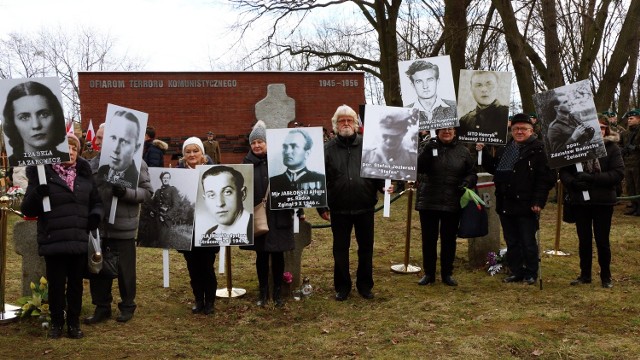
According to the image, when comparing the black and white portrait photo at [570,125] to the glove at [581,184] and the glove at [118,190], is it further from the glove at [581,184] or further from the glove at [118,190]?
the glove at [118,190]

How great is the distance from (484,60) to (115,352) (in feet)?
110

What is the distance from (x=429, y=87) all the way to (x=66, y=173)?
4.07m

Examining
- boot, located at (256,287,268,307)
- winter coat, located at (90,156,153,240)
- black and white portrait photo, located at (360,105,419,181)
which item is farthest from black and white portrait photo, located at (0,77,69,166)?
black and white portrait photo, located at (360,105,419,181)

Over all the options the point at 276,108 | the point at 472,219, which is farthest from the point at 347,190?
the point at 276,108

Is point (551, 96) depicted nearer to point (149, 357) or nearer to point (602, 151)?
point (602, 151)

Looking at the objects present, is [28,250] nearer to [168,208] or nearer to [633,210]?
[168,208]

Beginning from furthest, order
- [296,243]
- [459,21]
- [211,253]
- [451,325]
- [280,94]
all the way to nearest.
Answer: [280,94] < [459,21] < [296,243] < [211,253] < [451,325]

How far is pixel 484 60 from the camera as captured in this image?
3584 centimetres

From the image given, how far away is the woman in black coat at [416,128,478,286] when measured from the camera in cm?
711

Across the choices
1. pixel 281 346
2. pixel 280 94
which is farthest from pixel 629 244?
pixel 280 94

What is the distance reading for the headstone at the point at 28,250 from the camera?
21.1 ft

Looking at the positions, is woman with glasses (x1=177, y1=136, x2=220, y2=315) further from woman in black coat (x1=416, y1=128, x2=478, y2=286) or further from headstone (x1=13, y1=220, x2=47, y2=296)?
woman in black coat (x1=416, y1=128, x2=478, y2=286)

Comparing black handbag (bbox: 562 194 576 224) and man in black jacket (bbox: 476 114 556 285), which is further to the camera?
black handbag (bbox: 562 194 576 224)

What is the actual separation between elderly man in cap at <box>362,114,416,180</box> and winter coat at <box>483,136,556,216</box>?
121cm
